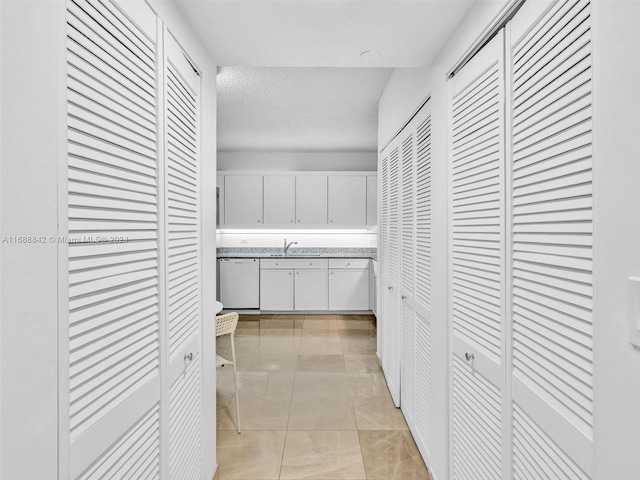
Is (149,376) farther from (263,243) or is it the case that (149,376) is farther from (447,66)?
(263,243)

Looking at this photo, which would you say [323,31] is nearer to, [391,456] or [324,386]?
[391,456]

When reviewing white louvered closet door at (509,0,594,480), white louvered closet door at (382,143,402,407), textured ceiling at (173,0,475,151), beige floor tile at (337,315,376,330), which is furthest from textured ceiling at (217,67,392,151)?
beige floor tile at (337,315,376,330)

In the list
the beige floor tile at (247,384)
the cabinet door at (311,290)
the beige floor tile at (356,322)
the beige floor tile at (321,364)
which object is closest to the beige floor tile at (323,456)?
the beige floor tile at (247,384)

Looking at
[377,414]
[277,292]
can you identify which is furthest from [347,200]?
[377,414]

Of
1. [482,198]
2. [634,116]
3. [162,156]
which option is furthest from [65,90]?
[482,198]

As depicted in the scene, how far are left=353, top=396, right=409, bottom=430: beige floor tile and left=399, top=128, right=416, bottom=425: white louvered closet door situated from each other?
0.08 metres

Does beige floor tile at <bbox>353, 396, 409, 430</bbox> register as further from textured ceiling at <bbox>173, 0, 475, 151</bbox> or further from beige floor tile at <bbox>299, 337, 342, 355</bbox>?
textured ceiling at <bbox>173, 0, 475, 151</bbox>

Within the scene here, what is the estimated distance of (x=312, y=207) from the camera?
619 centimetres

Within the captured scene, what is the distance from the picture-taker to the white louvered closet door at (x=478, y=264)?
133 centimetres

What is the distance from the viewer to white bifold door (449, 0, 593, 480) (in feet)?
3.00

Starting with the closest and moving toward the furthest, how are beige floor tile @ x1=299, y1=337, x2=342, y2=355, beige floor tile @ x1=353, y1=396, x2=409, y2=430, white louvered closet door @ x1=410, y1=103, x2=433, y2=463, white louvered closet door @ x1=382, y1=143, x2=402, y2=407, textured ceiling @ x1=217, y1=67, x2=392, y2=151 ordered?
white louvered closet door @ x1=410, y1=103, x2=433, y2=463, beige floor tile @ x1=353, y1=396, x2=409, y2=430, white louvered closet door @ x1=382, y1=143, x2=402, y2=407, textured ceiling @ x1=217, y1=67, x2=392, y2=151, beige floor tile @ x1=299, y1=337, x2=342, y2=355

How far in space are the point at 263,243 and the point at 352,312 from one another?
1.92m

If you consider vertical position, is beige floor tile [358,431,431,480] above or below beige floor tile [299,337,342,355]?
below

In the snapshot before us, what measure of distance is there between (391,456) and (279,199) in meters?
4.45
